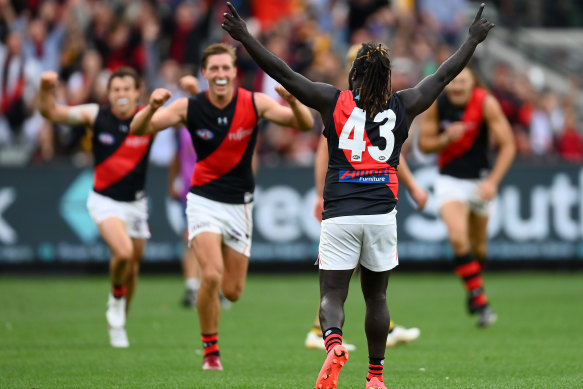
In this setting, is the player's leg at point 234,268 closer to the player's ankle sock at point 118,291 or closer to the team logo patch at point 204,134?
the team logo patch at point 204,134

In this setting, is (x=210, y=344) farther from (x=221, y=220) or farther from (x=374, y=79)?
(x=374, y=79)

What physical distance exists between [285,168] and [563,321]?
290 inches

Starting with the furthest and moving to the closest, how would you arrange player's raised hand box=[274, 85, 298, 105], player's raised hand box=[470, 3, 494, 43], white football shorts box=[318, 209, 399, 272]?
player's raised hand box=[274, 85, 298, 105]
player's raised hand box=[470, 3, 494, 43]
white football shorts box=[318, 209, 399, 272]

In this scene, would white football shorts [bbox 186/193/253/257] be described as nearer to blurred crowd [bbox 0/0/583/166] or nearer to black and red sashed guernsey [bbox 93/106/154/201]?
black and red sashed guernsey [bbox 93/106/154/201]

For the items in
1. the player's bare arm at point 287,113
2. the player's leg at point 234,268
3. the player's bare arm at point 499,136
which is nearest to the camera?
the player's bare arm at point 287,113

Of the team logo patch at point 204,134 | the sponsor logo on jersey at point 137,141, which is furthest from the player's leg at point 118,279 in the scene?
the team logo patch at point 204,134

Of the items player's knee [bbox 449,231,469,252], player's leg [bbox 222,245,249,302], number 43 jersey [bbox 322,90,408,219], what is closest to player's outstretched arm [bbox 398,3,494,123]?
number 43 jersey [bbox 322,90,408,219]

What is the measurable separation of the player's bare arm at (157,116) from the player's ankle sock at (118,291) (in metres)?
2.23

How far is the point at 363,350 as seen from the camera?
10.3 metres

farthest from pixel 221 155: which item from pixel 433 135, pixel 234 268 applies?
pixel 433 135

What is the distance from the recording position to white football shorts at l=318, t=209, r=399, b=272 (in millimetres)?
7098

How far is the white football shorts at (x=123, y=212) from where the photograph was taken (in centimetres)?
1093

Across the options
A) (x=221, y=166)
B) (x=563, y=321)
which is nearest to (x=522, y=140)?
(x=563, y=321)

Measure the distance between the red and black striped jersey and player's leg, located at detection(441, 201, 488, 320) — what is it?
1.50 ft
